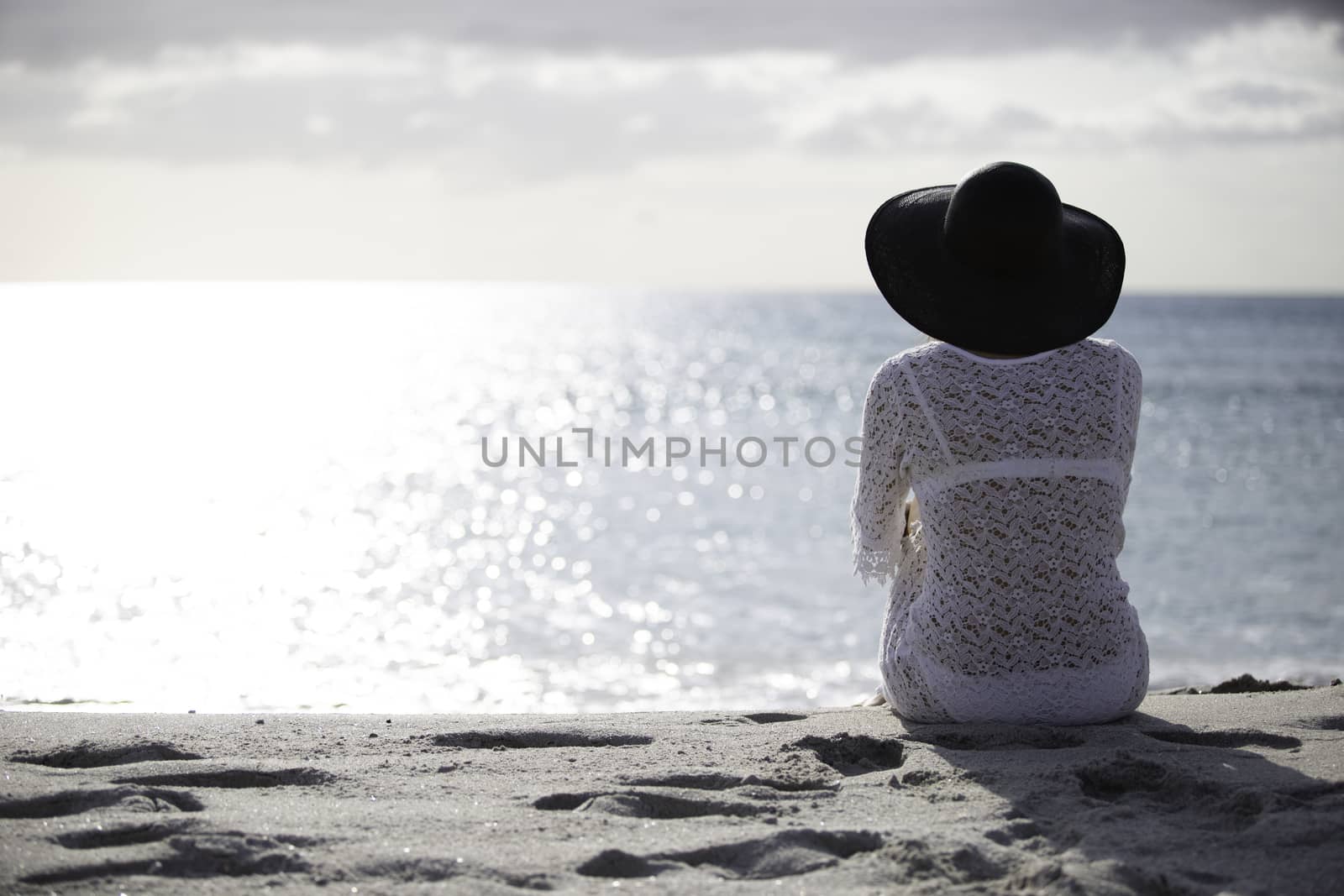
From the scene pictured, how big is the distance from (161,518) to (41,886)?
10932 millimetres

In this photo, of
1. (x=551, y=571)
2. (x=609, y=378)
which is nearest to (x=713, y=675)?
(x=551, y=571)

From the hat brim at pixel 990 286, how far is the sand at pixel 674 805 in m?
1.02

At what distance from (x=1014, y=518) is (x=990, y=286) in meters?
0.60

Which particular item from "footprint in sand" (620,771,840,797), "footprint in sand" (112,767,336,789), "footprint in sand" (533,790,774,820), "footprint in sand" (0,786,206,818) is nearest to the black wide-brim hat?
"footprint in sand" (620,771,840,797)

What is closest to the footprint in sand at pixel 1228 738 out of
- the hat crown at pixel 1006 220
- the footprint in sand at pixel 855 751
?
the footprint in sand at pixel 855 751

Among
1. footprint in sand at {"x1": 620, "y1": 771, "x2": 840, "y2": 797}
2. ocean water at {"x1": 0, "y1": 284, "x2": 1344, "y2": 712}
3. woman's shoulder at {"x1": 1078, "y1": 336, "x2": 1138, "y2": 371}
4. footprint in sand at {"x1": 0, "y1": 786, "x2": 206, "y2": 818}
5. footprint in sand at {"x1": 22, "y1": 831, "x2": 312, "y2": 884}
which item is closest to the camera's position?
footprint in sand at {"x1": 22, "y1": 831, "x2": 312, "y2": 884}

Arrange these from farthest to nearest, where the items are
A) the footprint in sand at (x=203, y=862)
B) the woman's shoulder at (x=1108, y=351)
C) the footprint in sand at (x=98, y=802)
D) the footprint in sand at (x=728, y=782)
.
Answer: the woman's shoulder at (x=1108, y=351), the footprint in sand at (x=728, y=782), the footprint in sand at (x=98, y=802), the footprint in sand at (x=203, y=862)

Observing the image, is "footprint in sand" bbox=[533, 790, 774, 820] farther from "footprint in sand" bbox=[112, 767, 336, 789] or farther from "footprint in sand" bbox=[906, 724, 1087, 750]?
"footprint in sand" bbox=[906, 724, 1087, 750]

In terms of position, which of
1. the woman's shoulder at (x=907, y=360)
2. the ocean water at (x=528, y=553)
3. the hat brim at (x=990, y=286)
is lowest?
the ocean water at (x=528, y=553)

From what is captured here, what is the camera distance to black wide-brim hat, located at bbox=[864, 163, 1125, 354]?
2.90 metres

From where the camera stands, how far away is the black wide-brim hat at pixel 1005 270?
2904 millimetres

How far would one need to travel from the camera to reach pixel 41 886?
6.64 ft

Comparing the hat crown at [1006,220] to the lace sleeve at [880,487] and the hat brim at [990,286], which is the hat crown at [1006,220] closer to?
the hat brim at [990,286]

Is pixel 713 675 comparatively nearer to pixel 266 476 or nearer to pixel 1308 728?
pixel 1308 728
